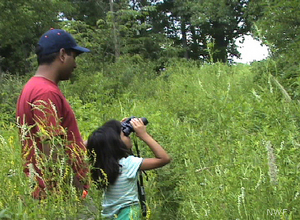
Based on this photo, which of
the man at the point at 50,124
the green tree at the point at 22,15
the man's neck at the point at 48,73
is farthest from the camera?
the green tree at the point at 22,15

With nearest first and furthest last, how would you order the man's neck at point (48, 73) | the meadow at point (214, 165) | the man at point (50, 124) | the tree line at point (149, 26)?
the meadow at point (214, 165), the man at point (50, 124), the man's neck at point (48, 73), the tree line at point (149, 26)

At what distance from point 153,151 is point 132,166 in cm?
22

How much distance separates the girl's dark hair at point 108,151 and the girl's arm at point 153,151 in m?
0.16

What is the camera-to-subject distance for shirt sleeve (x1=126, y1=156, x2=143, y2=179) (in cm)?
308

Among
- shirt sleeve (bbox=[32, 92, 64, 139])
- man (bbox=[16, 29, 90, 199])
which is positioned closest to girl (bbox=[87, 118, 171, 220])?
man (bbox=[16, 29, 90, 199])

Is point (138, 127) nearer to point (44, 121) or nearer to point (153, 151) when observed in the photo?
point (153, 151)

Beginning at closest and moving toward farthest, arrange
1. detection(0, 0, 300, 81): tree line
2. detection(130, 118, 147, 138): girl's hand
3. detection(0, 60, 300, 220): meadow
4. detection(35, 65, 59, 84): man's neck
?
detection(0, 60, 300, 220): meadow
detection(35, 65, 59, 84): man's neck
detection(130, 118, 147, 138): girl's hand
detection(0, 0, 300, 81): tree line

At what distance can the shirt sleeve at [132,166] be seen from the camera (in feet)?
10.1

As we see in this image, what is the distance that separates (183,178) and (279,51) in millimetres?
3242

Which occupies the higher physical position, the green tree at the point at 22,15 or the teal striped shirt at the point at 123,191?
the green tree at the point at 22,15

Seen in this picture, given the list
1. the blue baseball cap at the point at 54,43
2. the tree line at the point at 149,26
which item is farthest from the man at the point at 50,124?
the tree line at the point at 149,26

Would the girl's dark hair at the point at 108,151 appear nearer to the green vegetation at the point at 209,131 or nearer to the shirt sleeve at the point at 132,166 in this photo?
the shirt sleeve at the point at 132,166

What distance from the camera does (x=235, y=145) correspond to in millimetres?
3572

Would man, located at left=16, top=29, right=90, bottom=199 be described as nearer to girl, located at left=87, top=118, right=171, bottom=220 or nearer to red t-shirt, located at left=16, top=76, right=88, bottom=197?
red t-shirt, located at left=16, top=76, right=88, bottom=197
